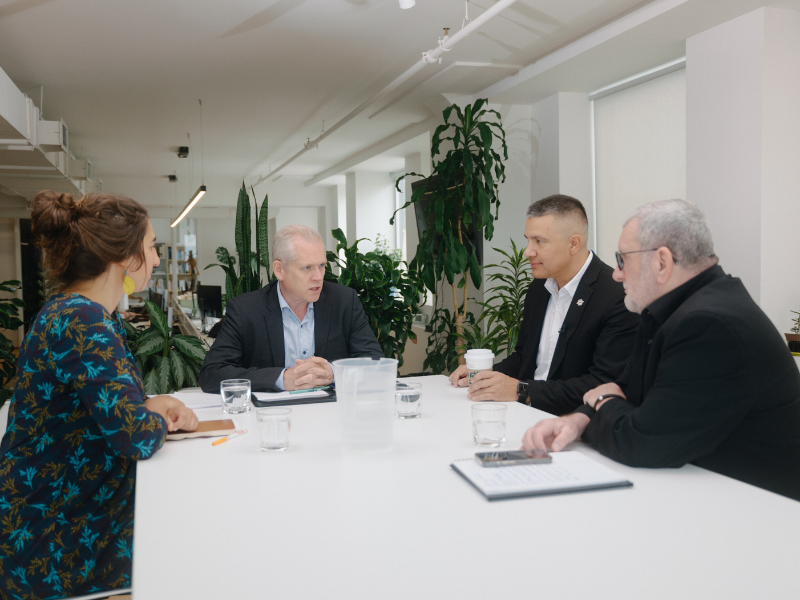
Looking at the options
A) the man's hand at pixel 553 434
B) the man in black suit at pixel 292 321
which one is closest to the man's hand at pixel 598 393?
the man's hand at pixel 553 434

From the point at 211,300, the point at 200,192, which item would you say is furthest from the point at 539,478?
the point at 200,192

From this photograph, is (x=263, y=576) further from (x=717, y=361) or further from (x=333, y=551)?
(x=717, y=361)

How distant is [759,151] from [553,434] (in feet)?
9.87

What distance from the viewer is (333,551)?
3.12ft

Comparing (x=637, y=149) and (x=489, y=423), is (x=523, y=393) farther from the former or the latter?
(x=637, y=149)

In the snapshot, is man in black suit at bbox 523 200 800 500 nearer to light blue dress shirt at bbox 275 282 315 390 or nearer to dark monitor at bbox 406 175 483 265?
light blue dress shirt at bbox 275 282 315 390

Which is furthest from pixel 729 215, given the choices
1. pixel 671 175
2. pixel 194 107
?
pixel 194 107

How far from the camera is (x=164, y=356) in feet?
13.2

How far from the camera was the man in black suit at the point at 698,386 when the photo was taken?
4.32 ft

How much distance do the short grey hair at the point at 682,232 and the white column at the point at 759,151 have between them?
2525 mm

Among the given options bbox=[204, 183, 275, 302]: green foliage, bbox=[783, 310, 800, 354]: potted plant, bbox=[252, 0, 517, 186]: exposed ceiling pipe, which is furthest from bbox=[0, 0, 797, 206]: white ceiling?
bbox=[783, 310, 800, 354]: potted plant

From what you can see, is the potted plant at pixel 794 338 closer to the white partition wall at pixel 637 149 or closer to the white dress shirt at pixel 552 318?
the white partition wall at pixel 637 149

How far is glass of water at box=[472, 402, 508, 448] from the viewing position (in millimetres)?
1499

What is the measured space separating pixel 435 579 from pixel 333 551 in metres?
0.17
